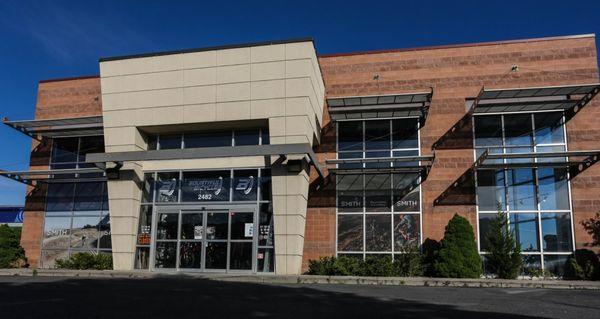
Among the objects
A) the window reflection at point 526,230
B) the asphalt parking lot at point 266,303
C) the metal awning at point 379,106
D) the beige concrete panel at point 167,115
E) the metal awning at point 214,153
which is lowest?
the asphalt parking lot at point 266,303

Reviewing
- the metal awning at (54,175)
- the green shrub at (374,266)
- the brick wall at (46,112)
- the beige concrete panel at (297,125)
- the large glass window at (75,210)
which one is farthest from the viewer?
the brick wall at (46,112)

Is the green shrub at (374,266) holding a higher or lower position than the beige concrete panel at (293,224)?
lower

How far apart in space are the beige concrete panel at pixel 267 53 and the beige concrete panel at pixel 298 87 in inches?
38.1

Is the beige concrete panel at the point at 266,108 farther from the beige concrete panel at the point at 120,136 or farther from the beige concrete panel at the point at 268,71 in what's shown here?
the beige concrete panel at the point at 120,136

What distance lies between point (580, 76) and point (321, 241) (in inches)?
444

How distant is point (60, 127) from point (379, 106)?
1340cm

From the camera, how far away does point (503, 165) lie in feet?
63.7

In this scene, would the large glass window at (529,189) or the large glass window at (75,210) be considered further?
the large glass window at (75,210)

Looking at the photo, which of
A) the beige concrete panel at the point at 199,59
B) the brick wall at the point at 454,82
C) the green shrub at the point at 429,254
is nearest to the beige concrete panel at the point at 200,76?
the beige concrete panel at the point at 199,59

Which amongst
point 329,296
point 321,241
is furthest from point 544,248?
point 329,296

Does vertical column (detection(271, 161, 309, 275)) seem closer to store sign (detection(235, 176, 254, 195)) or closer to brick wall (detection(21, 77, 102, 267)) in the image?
store sign (detection(235, 176, 254, 195))

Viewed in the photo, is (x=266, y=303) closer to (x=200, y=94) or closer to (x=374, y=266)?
(x=374, y=266)

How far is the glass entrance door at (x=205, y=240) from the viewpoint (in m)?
19.6

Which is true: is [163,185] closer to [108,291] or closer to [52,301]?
[108,291]
